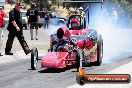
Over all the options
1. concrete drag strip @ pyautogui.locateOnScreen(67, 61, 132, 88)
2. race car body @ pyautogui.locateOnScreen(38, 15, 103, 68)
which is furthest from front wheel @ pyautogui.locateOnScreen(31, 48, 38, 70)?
concrete drag strip @ pyautogui.locateOnScreen(67, 61, 132, 88)

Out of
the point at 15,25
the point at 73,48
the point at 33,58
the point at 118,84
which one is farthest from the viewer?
the point at 15,25

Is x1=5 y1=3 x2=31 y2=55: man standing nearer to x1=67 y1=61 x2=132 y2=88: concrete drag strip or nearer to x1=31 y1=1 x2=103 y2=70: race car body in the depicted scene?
x1=31 y1=1 x2=103 y2=70: race car body

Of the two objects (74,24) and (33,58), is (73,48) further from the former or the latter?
(74,24)

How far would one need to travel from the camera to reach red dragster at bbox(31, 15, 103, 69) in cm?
1438

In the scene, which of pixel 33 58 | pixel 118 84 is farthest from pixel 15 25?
pixel 118 84

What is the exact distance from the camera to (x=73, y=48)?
49.5 feet

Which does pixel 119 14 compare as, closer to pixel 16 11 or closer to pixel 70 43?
pixel 16 11

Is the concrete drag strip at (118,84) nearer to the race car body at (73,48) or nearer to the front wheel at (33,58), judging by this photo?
the race car body at (73,48)

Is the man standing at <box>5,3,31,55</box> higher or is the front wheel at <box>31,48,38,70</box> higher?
the man standing at <box>5,3,31,55</box>

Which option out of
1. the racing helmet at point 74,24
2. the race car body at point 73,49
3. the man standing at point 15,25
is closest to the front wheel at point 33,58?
the race car body at point 73,49

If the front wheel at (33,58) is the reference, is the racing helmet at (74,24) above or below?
above

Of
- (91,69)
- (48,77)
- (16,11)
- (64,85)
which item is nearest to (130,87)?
(64,85)

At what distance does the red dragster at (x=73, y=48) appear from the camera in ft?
47.2

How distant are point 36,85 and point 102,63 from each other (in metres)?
5.75
